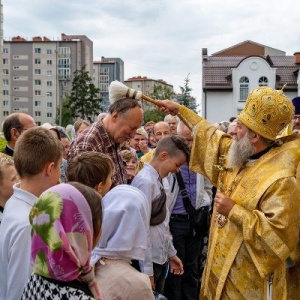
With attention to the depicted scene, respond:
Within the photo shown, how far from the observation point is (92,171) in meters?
2.98

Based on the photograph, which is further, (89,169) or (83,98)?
(83,98)

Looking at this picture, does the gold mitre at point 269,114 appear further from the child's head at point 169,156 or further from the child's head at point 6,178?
the child's head at point 6,178

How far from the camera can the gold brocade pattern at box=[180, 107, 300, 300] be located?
355 cm

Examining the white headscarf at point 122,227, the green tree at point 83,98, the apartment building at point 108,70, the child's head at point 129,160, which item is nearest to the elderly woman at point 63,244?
the white headscarf at point 122,227

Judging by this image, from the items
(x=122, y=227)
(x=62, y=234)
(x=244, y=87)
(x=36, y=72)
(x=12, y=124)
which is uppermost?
(x=36, y=72)

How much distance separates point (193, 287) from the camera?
6227 mm

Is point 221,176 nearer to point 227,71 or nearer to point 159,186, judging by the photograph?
point 159,186

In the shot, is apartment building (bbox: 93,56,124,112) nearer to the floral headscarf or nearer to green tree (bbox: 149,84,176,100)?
green tree (bbox: 149,84,176,100)

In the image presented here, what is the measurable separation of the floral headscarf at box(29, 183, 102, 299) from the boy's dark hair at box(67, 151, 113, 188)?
2.79 ft

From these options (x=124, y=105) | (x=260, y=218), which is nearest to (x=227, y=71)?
(x=124, y=105)

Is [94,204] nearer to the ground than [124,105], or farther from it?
nearer to the ground

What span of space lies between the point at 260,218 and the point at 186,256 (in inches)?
109

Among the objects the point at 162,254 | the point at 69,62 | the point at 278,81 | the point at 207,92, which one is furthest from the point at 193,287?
the point at 69,62

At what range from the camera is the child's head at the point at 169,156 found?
15.1ft
